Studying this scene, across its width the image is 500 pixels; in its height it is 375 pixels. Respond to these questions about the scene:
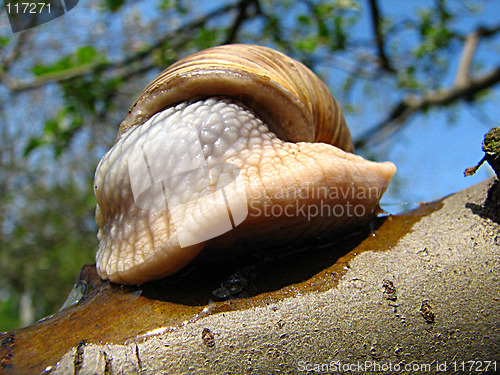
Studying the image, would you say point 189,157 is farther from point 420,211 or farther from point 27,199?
point 27,199

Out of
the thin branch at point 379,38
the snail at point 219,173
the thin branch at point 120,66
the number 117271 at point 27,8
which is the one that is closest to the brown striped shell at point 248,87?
the snail at point 219,173

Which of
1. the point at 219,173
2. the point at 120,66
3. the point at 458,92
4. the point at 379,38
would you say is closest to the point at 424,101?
the point at 458,92

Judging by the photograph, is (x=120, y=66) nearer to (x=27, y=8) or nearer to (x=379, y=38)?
(x=27, y=8)

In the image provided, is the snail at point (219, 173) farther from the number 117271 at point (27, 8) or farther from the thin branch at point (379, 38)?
the number 117271 at point (27, 8)

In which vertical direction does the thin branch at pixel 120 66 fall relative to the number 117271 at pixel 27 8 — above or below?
below

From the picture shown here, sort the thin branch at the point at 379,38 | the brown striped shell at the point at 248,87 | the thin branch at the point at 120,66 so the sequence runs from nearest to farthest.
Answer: the brown striped shell at the point at 248,87
the thin branch at the point at 120,66
the thin branch at the point at 379,38

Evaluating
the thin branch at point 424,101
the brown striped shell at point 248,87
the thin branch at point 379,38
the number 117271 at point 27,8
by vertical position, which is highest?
the number 117271 at point 27,8

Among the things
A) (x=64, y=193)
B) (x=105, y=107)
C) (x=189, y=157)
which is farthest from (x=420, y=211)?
(x=64, y=193)
